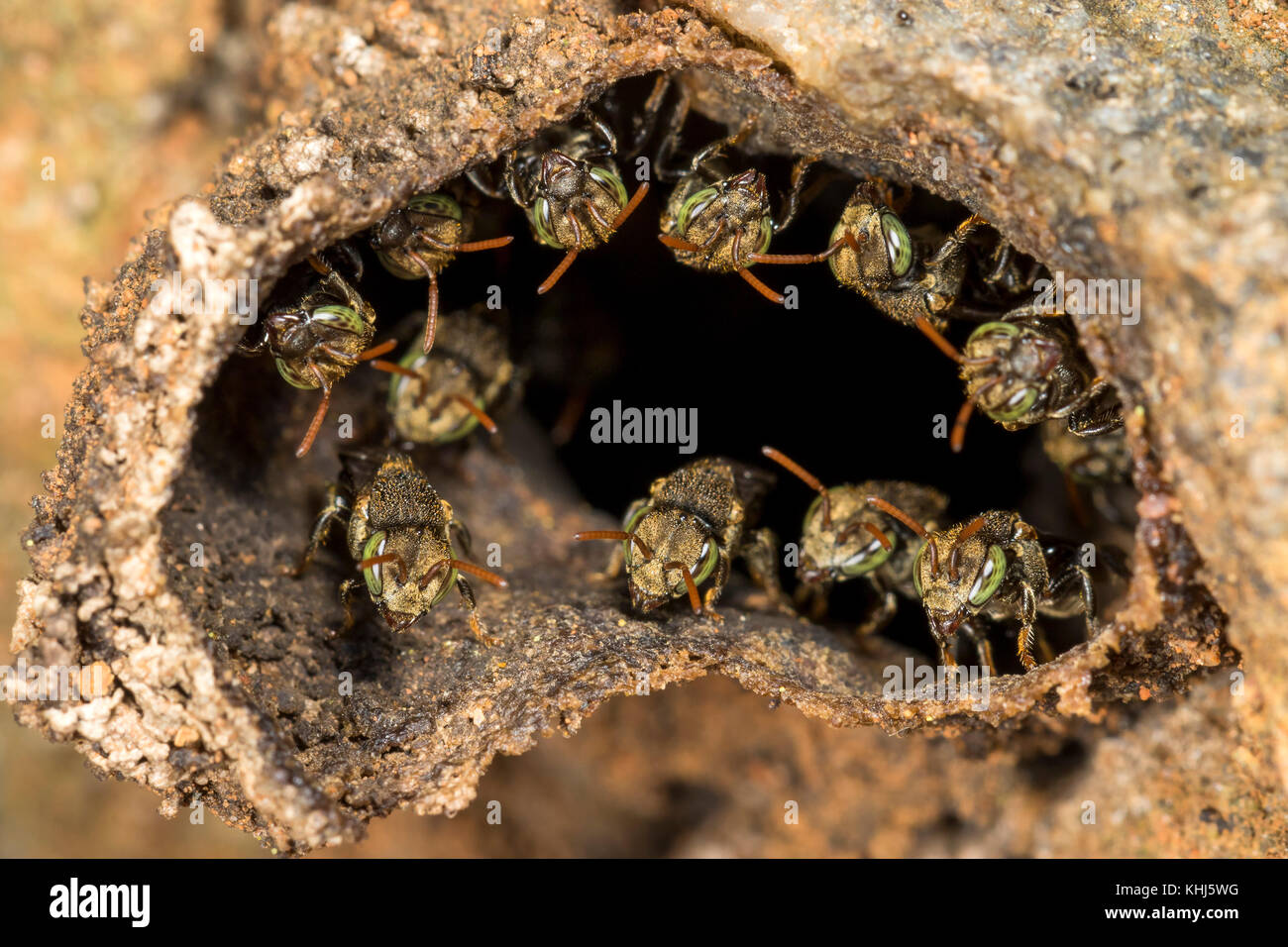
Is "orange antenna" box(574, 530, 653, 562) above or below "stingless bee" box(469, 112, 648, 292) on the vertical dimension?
below

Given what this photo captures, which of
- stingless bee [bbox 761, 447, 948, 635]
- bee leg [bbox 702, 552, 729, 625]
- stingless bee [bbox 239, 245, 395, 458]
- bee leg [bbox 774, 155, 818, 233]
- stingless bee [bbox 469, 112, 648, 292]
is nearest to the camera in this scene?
stingless bee [bbox 239, 245, 395, 458]

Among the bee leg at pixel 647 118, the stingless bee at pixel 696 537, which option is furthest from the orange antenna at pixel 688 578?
the bee leg at pixel 647 118

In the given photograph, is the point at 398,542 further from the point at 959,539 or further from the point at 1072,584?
the point at 1072,584

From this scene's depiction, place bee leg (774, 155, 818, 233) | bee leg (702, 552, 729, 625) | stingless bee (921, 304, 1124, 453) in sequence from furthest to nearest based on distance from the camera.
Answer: bee leg (702, 552, 729, 625) → bee leg (774, 155, 818, 233) → stingless bee (921, 304, 1124, 453)

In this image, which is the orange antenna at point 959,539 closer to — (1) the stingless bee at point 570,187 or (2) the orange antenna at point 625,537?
(2) the orange antenna at point 625,537

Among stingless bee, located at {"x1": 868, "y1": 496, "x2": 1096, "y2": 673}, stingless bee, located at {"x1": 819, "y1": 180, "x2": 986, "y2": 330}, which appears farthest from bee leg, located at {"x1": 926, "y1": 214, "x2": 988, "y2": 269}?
A: stingless bee, located at {"x1": 868, "y1": 496, "x2": 1096, "y2": 673}

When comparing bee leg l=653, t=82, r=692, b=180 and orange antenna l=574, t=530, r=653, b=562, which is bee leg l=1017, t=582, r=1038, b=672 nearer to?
orange antenna l=574, t=530, r=653, b=562
